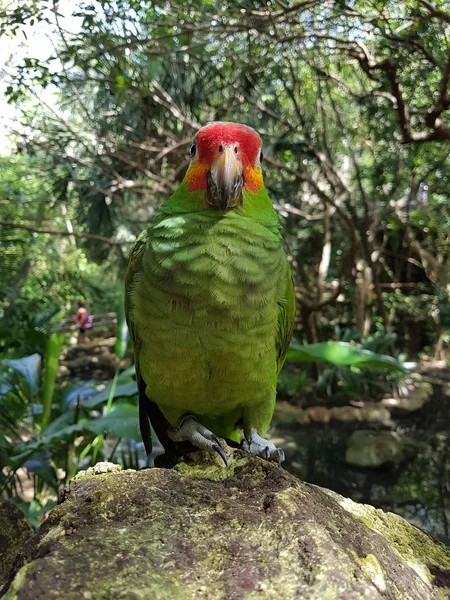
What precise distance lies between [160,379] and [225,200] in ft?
1.86

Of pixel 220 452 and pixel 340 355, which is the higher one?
pixel 220 452

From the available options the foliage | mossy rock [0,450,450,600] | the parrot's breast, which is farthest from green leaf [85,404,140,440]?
mossy rock [0,450,450,600]

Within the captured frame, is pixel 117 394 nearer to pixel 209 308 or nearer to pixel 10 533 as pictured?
pixel 10 533

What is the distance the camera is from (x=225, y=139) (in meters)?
1.33

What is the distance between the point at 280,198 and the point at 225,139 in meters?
5.09

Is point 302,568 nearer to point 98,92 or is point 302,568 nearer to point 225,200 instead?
point 225,200

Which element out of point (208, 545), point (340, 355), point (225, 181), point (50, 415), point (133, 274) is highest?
point (225, 181)

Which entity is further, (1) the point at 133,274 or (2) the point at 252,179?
(1) the point at 133,274

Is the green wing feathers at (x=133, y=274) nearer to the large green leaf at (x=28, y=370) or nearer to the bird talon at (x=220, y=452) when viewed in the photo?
the bird talon at (x=220, y=452)

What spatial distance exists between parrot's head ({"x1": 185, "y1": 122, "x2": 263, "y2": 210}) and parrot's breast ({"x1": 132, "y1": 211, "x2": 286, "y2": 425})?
0.07m

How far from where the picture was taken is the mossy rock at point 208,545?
0.70 meters

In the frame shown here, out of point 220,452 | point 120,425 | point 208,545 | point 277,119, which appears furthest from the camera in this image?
point 277,119

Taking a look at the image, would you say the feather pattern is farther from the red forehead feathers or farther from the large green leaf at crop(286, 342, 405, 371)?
the large green leaf at crop(286, 342, 405, 371)

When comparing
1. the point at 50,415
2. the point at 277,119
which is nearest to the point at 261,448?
the point at 50,415
